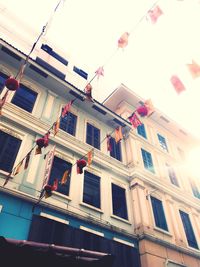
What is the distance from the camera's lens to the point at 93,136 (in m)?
14.0

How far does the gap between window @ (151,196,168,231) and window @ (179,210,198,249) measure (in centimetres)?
178

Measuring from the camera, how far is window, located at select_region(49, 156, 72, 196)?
33.3 ft

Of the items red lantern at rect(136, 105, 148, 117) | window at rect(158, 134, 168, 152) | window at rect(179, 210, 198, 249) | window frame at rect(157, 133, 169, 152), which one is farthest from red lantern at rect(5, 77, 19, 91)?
window at rect(158, 134, 168, 152)

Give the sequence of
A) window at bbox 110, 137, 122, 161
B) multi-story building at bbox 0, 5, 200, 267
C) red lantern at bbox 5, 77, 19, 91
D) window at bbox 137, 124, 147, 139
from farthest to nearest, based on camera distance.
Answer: window at bbox 137, 124, 147, 139 → window at bbox 110, 137, 122, 161 → multi-story building at bbox 0, 5, 200, 267 → red lantern at bbox 5, 77, 19, 91

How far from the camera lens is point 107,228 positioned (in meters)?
10.2

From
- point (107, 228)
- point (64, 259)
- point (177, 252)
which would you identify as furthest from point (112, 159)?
point (64, 259)

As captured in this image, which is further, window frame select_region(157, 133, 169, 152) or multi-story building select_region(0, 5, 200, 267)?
window frame select_region(157, 133, 169, 152)

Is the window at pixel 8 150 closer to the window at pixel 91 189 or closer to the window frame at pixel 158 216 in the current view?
the window at pixel 91 189

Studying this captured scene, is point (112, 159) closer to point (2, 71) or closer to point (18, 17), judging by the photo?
point (2, 71)

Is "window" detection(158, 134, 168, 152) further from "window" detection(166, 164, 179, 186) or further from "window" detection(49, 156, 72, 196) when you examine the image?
"window" detection(49, 156, 72, 196)

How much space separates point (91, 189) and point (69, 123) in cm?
408

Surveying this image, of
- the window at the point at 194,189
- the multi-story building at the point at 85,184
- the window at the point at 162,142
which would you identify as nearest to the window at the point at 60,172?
the multi-story building at the point at 85,184

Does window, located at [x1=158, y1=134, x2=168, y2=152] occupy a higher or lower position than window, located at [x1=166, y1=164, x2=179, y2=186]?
higher

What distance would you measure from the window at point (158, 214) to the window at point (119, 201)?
1.85 m
